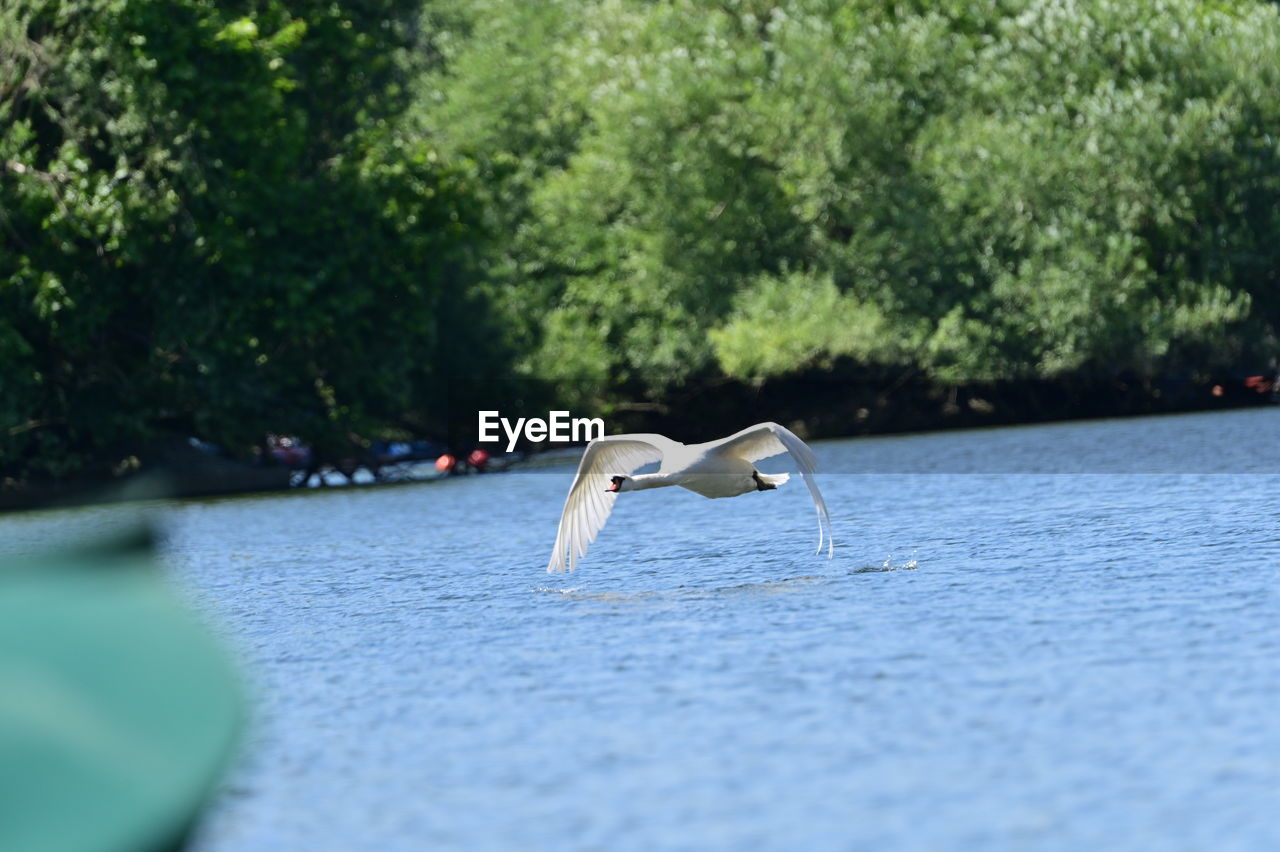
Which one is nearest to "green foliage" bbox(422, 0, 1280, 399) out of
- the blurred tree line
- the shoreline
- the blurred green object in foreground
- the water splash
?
the blurred tree line

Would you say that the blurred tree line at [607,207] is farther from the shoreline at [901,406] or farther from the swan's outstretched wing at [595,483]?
the swan's outstretched wing at [595,483]

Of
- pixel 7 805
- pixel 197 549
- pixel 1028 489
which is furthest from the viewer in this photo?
pixel 1028 489

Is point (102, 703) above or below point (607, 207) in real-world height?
below

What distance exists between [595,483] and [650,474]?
128 cm

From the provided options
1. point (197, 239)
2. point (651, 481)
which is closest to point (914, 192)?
point (197, 239)

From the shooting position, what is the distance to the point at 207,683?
10.7 meters

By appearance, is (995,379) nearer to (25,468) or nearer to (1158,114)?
(1158,114)

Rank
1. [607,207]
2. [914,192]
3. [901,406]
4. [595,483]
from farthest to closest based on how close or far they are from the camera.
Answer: [607,207], [901,406], [914,192], [595,483]

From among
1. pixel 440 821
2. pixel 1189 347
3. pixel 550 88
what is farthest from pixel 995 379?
pixel 440 821

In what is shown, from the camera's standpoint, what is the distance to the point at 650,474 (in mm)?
23828

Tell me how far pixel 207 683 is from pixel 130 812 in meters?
0.77

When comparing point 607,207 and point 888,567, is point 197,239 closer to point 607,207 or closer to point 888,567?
point 607,207

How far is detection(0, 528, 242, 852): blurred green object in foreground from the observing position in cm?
1032

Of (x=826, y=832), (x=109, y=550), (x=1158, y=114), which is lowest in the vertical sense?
(x=826, y=832)
